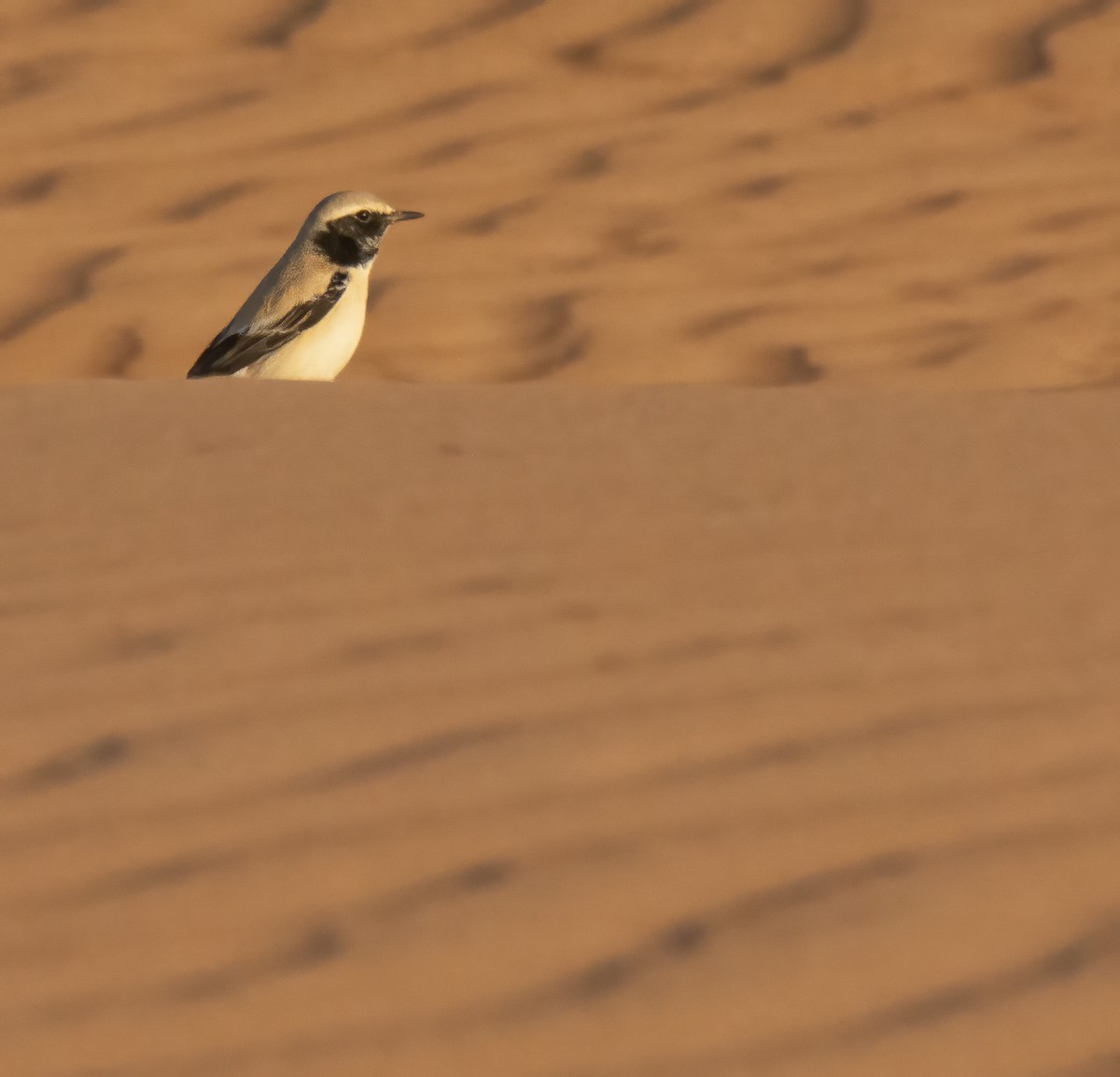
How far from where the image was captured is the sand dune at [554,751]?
2.21 metres

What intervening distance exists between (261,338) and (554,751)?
135 inches

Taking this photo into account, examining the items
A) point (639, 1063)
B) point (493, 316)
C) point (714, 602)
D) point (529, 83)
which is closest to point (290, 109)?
point (529, 83)

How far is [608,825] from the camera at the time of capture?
Answer: 102 inches

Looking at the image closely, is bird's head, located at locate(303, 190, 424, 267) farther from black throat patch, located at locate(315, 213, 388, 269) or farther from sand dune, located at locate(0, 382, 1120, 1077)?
sand dune, located at locate(0, 382, 1120, 1077)

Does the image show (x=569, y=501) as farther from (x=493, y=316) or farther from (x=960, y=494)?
(x=493, y=316)

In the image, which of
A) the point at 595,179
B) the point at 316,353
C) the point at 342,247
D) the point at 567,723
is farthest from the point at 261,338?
the point at 567,723

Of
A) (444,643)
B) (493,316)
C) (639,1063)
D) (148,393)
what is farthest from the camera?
(493,316)

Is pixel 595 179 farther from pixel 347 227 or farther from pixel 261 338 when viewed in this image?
pixel 261 338

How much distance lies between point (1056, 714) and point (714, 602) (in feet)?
1.90

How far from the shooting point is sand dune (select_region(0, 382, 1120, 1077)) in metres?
2.21

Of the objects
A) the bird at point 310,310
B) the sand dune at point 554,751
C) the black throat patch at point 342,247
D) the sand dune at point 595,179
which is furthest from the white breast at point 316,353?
the sand dune at point 554,751

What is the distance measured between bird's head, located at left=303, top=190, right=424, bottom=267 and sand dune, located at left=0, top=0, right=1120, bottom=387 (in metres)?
0.60

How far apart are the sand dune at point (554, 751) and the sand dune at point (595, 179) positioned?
273 centimetres

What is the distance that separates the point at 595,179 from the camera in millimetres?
7891
